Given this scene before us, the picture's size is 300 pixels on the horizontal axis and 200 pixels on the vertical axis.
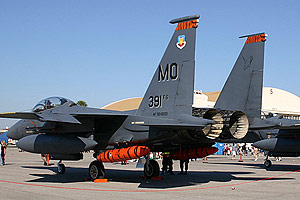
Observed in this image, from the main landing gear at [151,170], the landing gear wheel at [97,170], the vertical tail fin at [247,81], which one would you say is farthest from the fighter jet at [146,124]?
the vertical tail fin at [247,81]

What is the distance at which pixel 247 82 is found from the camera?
14516mm

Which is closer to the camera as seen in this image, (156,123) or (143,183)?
(156,123)

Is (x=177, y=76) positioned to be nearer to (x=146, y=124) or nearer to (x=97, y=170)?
(x=146, y=124)

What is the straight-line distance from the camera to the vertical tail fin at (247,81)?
14.3m

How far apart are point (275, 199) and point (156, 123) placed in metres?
3.95

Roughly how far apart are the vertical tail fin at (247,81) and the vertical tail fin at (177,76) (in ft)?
11.3

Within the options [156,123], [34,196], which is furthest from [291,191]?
[34,196]

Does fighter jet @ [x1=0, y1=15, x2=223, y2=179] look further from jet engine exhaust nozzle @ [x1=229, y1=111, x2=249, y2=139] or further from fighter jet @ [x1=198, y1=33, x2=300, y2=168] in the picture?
fighter jet @ [x1=198, y1=33, x2=300, y2=168]

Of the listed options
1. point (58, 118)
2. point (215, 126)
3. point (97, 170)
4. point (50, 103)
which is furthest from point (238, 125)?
point (50, 103)

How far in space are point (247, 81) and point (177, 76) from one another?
3.78m

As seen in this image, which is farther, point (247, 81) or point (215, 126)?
point (247, 81)

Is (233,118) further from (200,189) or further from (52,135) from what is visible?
(52,135)

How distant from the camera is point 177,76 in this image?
12.0m

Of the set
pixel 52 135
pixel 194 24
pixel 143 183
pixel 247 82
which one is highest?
pixel 194 24
